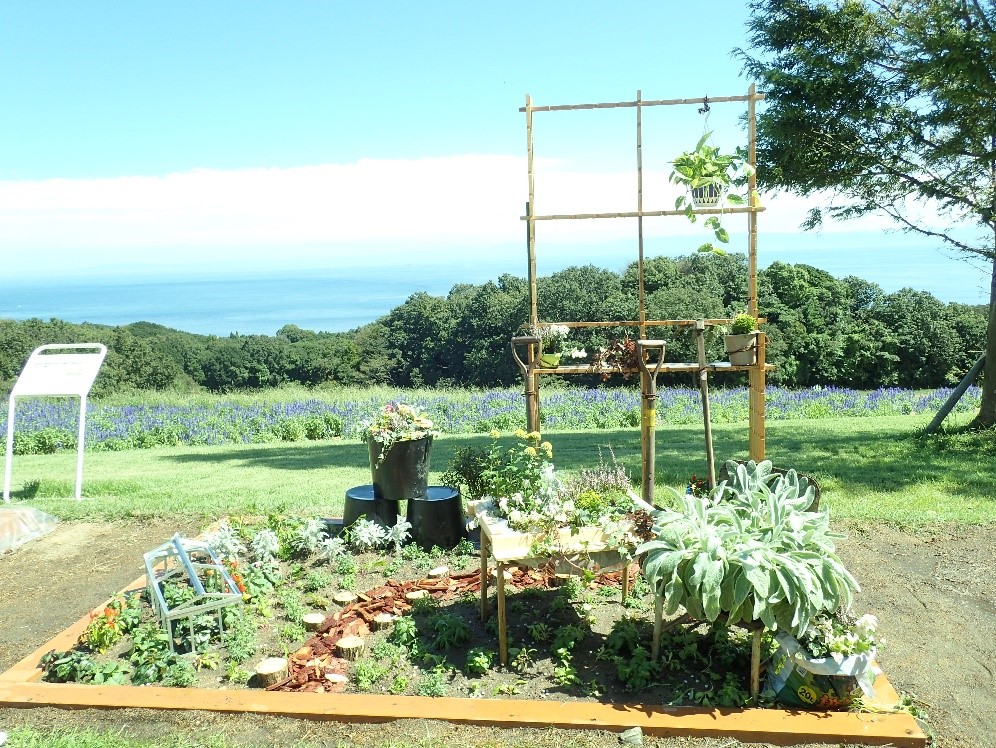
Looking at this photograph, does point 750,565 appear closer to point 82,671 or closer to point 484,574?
point 484,574

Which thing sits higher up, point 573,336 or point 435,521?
point 573,336

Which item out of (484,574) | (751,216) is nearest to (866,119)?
(751,216)

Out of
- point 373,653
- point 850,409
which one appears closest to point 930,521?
point 373,653

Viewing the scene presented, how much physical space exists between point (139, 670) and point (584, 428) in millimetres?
9439

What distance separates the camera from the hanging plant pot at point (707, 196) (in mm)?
6004

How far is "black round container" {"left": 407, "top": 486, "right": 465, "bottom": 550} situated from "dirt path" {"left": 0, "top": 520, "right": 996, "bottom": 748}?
184 centimetres

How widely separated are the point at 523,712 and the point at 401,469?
2416mm

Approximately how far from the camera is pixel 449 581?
4887 mm

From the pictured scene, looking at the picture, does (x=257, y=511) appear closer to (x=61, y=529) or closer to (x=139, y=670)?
(x=61, y=529)

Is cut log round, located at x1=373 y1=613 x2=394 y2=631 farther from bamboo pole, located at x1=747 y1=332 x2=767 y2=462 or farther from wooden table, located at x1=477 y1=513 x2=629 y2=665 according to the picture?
bamboo pole, located at x1=747 y1=332 x2=767 y2=462

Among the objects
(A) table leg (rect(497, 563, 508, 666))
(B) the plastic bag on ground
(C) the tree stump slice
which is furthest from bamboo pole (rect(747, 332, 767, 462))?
(B) the plastic bag on ground

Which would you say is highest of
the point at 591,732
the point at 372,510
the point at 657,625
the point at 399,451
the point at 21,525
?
the point at 399,451

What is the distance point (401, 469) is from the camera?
5520mm

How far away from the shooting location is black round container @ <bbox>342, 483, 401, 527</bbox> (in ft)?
18.3
